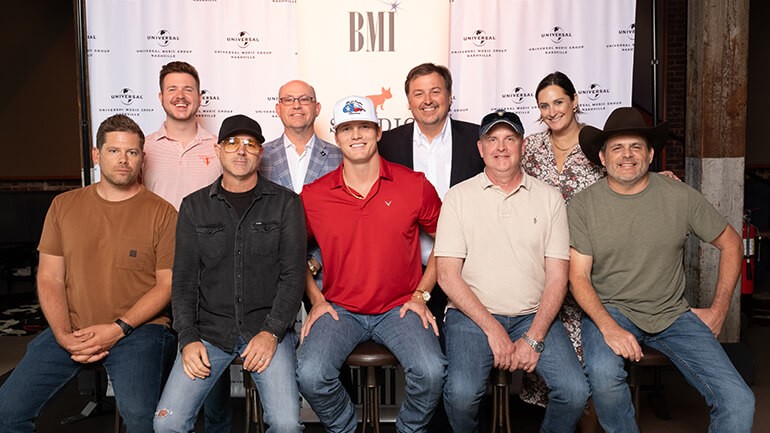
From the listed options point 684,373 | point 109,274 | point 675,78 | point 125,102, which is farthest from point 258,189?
point 675,78

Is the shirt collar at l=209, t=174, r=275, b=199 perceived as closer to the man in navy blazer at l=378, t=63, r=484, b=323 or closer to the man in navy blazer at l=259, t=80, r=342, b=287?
the man in navy blazer at l=259, t=80, r=342, b=287

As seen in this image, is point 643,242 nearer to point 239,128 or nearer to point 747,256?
point 239,128

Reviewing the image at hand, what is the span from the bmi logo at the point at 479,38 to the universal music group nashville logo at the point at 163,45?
171 cm

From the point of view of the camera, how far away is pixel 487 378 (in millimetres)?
2551

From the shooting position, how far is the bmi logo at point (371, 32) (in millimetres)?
3760

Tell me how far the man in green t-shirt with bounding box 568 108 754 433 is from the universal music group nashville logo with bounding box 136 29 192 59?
8.28ft

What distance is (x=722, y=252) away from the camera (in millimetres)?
2719

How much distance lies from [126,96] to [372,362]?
7.78ft

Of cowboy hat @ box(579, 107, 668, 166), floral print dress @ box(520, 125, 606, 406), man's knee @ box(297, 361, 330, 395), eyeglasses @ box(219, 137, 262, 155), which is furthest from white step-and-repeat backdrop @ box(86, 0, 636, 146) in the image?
man's knee @ box(297, 361, 330, 395)

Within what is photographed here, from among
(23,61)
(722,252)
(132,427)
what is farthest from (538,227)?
(23,61)

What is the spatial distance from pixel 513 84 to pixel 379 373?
6.84ft

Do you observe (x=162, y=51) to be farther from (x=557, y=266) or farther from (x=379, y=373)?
(x=557, y=266)

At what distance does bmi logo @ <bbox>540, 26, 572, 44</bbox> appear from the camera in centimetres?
390

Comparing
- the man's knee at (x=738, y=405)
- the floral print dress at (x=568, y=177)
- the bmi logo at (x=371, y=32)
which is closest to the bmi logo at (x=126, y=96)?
the bmi logo at (x=371, y=32)
